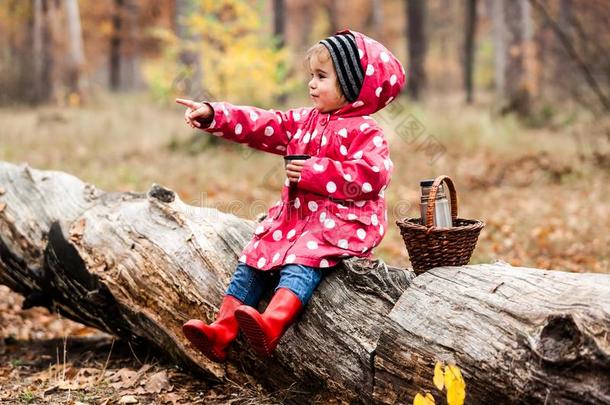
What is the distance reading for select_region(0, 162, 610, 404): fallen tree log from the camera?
2.57 m

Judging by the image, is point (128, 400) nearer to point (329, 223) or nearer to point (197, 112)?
point (329, 223)

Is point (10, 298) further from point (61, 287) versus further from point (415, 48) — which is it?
point (415, 48)

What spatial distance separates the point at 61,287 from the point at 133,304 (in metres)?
0.63

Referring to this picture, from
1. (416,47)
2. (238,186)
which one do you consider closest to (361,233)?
(238,186)

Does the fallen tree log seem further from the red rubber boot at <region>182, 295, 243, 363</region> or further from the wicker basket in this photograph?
the red rubber boot at <region>182, 295, 243, 363</region>

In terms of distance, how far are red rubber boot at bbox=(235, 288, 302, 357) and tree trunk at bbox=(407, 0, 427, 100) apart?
16.2 m

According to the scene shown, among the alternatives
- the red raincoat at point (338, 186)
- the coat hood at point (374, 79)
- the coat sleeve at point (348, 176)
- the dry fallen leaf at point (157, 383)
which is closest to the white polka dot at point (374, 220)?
the red raincoat at point (338, 186)

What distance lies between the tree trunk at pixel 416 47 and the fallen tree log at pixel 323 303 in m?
15.2

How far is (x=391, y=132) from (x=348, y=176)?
939 cm

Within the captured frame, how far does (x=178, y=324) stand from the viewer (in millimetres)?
3742

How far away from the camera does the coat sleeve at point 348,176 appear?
3.23m

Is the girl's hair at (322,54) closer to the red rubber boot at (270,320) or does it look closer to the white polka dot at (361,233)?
the white polka dot at (361,233)

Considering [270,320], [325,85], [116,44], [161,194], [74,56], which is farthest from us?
[116,44]

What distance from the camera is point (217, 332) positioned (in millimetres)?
3240
